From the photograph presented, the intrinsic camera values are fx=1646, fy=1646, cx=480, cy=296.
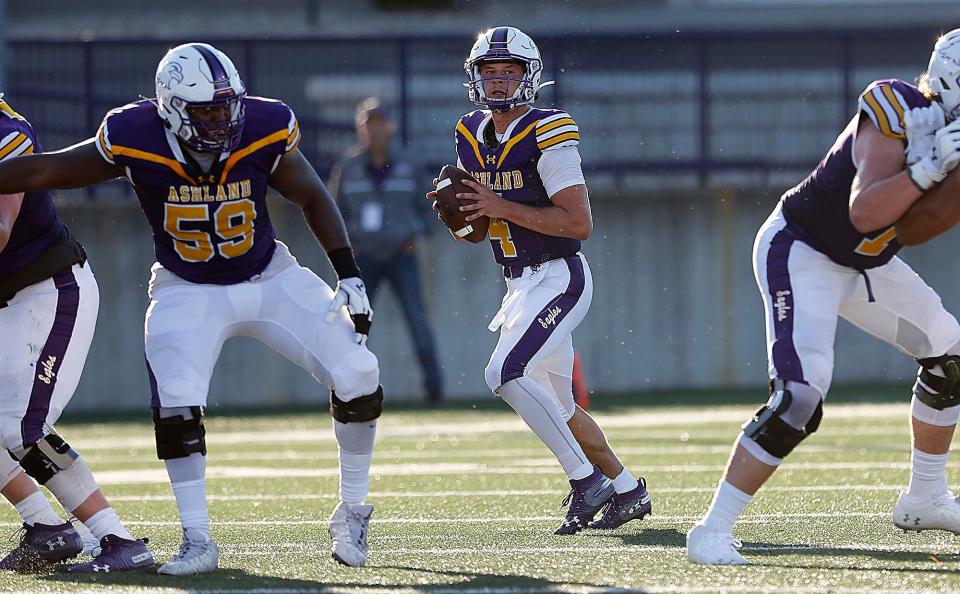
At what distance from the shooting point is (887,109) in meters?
4.63

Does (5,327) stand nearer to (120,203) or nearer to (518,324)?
(518,324)

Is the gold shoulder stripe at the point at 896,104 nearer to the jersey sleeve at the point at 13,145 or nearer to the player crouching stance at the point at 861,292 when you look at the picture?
the player crouching stance at the point at 861,292

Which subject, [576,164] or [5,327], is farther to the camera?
[576,164]

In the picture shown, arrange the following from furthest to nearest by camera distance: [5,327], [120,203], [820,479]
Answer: [120,203] → [820,479] → [5,327]

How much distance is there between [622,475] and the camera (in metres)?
5.82

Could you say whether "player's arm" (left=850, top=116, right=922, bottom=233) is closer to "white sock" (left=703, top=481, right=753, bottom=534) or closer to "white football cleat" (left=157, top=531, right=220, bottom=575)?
"white sock" (left=703, top=481, right=753, bottom=534)

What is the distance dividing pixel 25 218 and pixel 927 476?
299 cm

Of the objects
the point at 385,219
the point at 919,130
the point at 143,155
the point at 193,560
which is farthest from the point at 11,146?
the point at 385,219

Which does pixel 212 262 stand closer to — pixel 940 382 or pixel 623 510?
pixel 623 510

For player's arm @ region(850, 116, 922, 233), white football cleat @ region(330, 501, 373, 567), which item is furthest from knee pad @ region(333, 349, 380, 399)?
player's arm @ region(850, 116, 922, 233)

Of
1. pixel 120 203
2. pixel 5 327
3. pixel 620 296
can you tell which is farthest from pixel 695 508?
pixel 120 203

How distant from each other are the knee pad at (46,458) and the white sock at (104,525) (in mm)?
179

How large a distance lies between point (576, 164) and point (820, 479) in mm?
1952

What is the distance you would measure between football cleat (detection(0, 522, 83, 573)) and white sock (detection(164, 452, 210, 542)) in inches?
18.5
